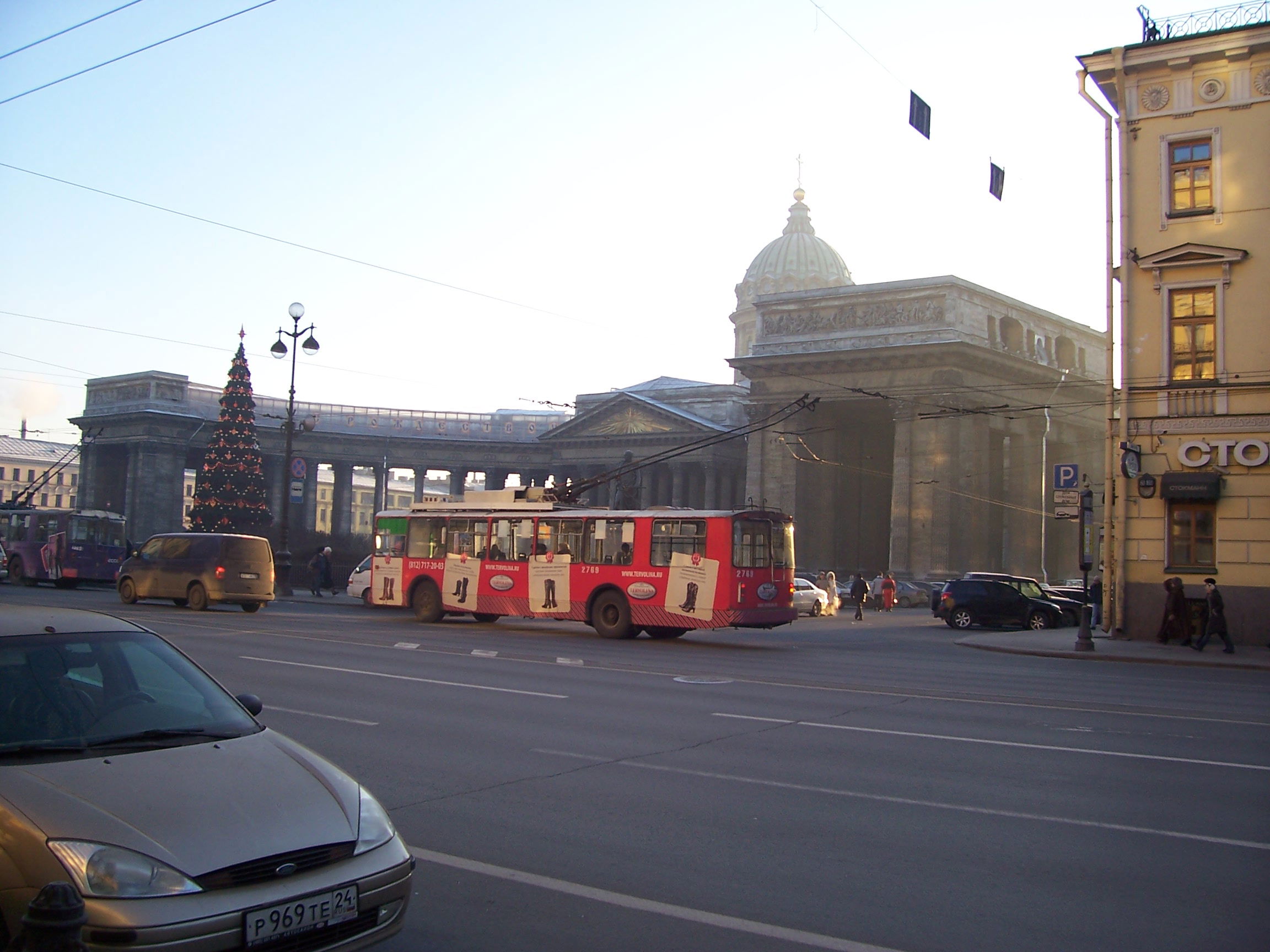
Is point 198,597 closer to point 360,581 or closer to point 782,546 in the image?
point 360,581

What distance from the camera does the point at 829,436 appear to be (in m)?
63.3

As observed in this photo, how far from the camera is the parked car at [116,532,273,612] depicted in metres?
28.4

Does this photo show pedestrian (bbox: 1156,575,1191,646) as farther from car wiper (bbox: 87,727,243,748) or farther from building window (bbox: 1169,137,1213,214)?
car wiper (bbox: 87,727,243,748)

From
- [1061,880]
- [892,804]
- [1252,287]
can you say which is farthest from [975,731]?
[1252,287]

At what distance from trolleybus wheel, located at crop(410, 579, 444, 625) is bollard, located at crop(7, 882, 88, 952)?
24.4m

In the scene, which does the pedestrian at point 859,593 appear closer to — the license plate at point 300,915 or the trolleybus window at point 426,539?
the trolleybus window at point 426,539

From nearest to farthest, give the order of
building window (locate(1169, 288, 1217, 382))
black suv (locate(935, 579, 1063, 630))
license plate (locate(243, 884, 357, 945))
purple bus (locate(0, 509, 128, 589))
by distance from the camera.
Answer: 1. license plate (locate(243, 884, 357, 945))
2. building window (locate(1169, 288, 1217, 382))
3. black suv (locate(935, 579, 1063, 630))
4. purple bus (locate(0, 509, 128, 589))

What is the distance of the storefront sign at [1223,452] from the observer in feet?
83.7

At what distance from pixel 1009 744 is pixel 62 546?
3604 centimetres

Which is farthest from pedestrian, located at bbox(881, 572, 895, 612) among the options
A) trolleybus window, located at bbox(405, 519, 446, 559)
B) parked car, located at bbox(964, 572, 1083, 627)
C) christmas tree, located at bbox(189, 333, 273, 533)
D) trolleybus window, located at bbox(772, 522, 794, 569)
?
christmas tree, located at bbox(189, 333, 273, 533)

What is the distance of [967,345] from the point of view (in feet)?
182

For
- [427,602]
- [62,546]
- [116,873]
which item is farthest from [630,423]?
[116,873]

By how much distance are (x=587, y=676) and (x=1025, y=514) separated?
54.0 m

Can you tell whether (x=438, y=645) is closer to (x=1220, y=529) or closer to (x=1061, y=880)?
(x=1061, y=880)
